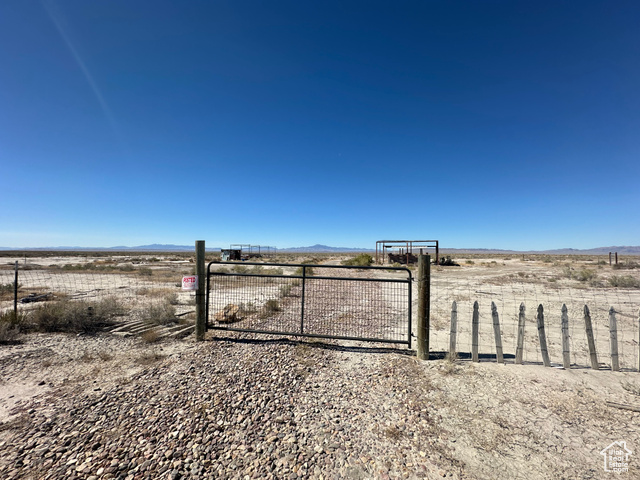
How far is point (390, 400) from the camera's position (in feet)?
12.7

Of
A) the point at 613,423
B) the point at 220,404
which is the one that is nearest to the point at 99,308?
the point at 220,404

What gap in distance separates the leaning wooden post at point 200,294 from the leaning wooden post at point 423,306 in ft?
15.5

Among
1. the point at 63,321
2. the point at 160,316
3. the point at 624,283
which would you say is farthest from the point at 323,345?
the point at 624,283

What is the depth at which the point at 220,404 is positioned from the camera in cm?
368

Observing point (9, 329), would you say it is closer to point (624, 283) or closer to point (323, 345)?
point (323, 345)

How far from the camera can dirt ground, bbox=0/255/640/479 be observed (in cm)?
273

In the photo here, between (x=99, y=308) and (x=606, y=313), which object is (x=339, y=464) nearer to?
(x=99, y=308)

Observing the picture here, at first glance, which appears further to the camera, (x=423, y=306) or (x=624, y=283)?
(x=624, y=283)

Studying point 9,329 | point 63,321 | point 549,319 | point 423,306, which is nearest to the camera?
point 423,306

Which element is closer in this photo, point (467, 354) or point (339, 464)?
point (339, 464)

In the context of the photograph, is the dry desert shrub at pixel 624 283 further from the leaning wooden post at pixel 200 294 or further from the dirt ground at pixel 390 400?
the leaning wooden post at pixel 200 294

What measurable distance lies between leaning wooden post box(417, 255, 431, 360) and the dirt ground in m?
0.25

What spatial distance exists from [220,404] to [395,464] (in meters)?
2.38

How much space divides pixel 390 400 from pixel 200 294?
14.8 ft
